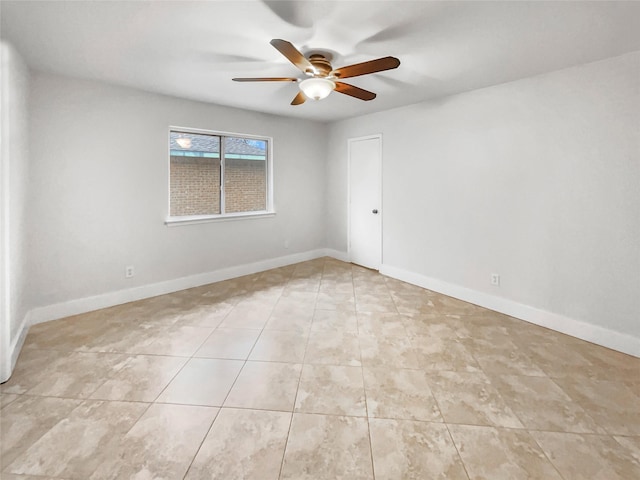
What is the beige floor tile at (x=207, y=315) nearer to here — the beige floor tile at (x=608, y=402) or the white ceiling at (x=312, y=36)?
the white ceiling at (x=312, y=36)

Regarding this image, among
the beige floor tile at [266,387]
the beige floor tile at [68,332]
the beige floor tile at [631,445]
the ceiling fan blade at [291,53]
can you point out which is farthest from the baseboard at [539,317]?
the beige floor tile at [68,332]

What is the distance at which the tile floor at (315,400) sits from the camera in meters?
1.44

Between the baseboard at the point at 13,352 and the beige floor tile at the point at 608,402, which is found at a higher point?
the baseboard at the point at 13,352

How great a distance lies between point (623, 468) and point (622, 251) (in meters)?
1.74

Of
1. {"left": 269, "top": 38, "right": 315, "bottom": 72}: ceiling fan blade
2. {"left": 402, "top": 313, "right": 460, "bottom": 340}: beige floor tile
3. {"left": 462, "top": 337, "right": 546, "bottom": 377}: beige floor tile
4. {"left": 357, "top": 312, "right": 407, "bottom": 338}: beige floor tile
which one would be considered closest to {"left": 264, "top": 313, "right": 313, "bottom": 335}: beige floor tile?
{"left": 357, "top": 312, "right": 407, "bottom": 338}: beige floor tile

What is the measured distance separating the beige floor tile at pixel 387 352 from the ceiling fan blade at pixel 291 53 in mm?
2186

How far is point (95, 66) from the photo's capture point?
8.86 ft

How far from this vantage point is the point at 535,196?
9.57 ft

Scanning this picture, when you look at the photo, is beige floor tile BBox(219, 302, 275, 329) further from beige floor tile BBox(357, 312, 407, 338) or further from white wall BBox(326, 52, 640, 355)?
white wall BBox(326, 52, 640, 355)

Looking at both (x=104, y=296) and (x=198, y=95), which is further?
(x=198, y=95)

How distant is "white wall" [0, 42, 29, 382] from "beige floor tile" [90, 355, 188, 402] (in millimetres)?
699

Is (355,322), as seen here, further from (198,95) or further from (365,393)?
(198,95)

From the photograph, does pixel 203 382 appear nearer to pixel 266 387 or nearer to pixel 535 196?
pixel 266 387

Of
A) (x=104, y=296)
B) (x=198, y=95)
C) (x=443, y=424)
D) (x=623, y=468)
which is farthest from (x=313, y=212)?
(x=623, y=468)
